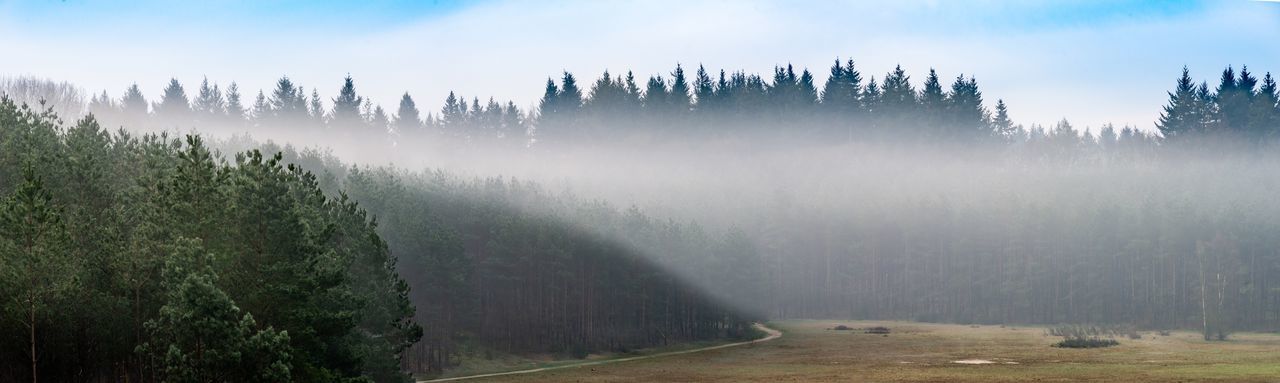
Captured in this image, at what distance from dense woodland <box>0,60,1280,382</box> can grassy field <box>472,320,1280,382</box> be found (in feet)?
33.2

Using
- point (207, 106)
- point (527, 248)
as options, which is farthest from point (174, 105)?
point (527, 248)

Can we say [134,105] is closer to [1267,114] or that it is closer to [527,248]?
[527,248]

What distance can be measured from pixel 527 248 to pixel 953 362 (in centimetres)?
3711

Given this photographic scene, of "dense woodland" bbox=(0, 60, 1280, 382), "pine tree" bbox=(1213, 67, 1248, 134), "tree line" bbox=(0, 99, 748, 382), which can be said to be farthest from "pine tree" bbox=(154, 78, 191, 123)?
"pine tree" bbox=(1213, 67, 1248, 134)

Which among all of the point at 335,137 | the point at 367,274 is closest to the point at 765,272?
the point at 335,137

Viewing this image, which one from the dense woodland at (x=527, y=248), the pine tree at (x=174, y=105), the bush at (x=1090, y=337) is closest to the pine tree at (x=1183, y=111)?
→ the dense woodland at (x=527, y=248)

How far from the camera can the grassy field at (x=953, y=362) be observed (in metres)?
69.8

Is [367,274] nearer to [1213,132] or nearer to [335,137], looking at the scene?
[335,137]

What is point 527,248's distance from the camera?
100812 mm

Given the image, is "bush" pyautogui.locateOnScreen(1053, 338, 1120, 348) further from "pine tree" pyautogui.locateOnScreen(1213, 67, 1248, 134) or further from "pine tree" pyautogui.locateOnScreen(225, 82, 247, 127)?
"pine tree" pyautogui.locateOnScreen(225, 82, 247, 127)

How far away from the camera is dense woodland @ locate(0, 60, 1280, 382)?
44875mm

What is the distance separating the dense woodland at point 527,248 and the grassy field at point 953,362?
398 inches

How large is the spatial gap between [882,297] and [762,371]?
94460 millimetres

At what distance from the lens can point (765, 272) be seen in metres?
169
